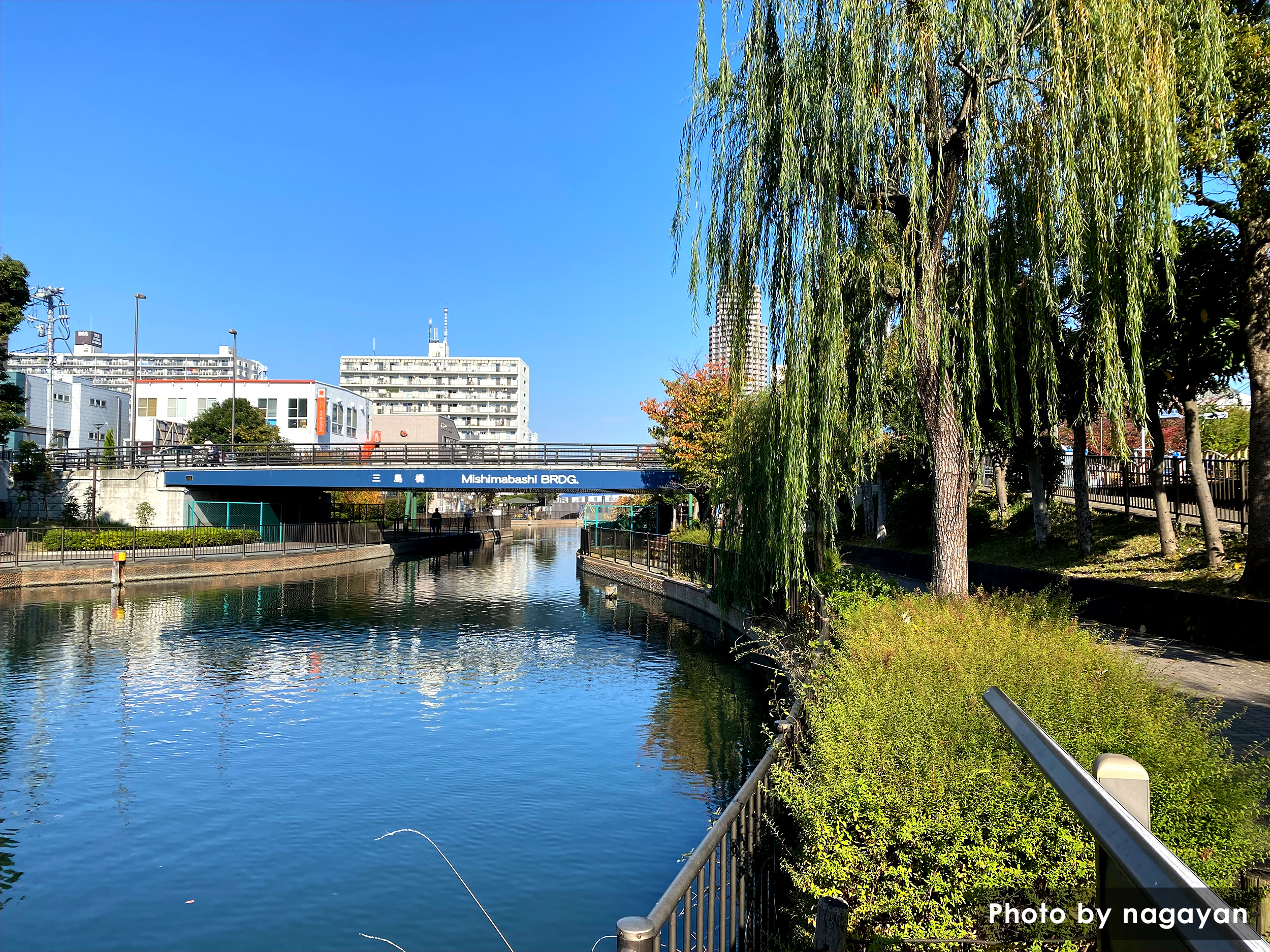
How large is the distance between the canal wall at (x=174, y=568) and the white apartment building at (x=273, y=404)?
30413mm

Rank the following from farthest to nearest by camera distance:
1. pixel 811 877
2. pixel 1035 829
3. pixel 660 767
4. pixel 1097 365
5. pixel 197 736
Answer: pixel 197 736, pixel 660 767, pixel 1097 365, pixel 811 877, pixel 1035 829

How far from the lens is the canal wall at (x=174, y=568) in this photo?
31.0m

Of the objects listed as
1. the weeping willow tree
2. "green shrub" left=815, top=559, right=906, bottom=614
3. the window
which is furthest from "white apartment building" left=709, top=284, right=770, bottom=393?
the window

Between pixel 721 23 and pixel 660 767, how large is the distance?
10678mm

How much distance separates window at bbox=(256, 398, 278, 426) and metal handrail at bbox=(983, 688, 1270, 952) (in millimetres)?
83185

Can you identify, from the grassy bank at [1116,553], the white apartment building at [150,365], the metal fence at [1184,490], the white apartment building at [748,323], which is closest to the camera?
the white apartment building at [748,323]

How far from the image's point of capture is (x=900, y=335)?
478 inches

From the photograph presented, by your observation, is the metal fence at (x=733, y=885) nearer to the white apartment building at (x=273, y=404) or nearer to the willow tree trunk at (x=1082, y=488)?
the willow tree trunk at (x=1082, y=488)

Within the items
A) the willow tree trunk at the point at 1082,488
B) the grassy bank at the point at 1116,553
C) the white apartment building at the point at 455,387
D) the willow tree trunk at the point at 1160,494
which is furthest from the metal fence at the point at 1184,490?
the white apartment building at the point at 455,387

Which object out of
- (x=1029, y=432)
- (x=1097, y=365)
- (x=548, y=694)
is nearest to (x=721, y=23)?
(x=1097, y=365)

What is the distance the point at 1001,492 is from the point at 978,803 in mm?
30489

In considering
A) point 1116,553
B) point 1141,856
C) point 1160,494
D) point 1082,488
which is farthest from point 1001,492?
point 1141,856

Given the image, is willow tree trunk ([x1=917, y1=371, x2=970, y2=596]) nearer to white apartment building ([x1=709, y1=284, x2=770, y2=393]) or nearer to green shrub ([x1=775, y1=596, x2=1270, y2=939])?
white apartment building ([x1=709, y1=284, x2=770, y2=393])

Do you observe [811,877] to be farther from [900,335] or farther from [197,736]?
[197,736]
